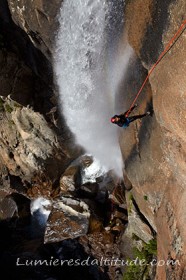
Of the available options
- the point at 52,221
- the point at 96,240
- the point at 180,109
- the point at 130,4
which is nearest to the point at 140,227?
the point at 96,240

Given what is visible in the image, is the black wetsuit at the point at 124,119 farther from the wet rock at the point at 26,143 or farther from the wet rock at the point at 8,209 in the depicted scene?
the wet rock at the point at 8,209

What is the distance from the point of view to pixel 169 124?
315 inches

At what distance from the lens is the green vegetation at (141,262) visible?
485 inches

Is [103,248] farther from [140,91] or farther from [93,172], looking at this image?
[140,91]

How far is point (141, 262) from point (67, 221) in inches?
162

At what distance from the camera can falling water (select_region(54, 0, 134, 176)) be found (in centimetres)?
1102

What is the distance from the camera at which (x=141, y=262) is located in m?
12.7

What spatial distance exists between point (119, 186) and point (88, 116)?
3903 mm

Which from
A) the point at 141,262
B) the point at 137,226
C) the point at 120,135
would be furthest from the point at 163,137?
the point at 141,262

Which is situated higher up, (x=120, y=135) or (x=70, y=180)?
(x=70, y=180)

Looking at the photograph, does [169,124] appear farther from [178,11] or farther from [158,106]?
[178,11]

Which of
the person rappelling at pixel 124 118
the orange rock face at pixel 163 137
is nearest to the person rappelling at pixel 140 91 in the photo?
the person rappelling at pixel 124 118

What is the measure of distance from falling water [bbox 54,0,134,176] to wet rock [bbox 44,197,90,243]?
281cm

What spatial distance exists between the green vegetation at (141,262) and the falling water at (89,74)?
4467mm
